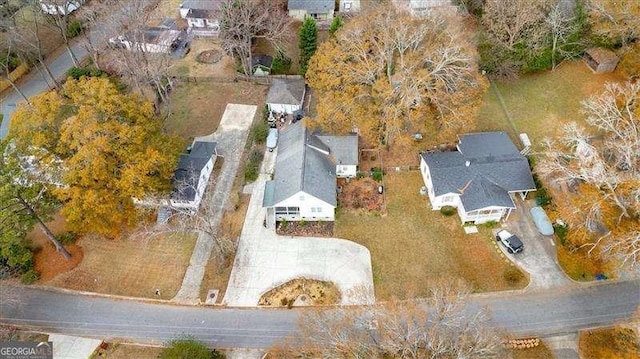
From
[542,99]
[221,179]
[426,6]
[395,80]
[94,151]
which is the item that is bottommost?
[221,179]

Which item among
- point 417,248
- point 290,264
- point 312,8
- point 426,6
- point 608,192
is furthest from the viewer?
point 312,8

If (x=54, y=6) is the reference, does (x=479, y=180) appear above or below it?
below

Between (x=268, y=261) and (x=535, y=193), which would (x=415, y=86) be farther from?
(x=268, y=261)

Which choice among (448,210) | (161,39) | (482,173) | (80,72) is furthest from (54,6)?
(482,173)

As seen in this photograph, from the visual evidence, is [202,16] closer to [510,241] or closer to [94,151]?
[94,151]

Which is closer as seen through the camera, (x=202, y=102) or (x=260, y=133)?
(x=260, y=133)

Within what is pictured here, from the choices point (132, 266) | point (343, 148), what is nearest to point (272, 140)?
point (343, 148)

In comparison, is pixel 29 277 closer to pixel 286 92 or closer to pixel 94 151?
pixel 94 151

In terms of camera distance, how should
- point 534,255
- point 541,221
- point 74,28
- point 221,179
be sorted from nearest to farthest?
point 534,255
point 541,221
point 221,179
point 74,28
